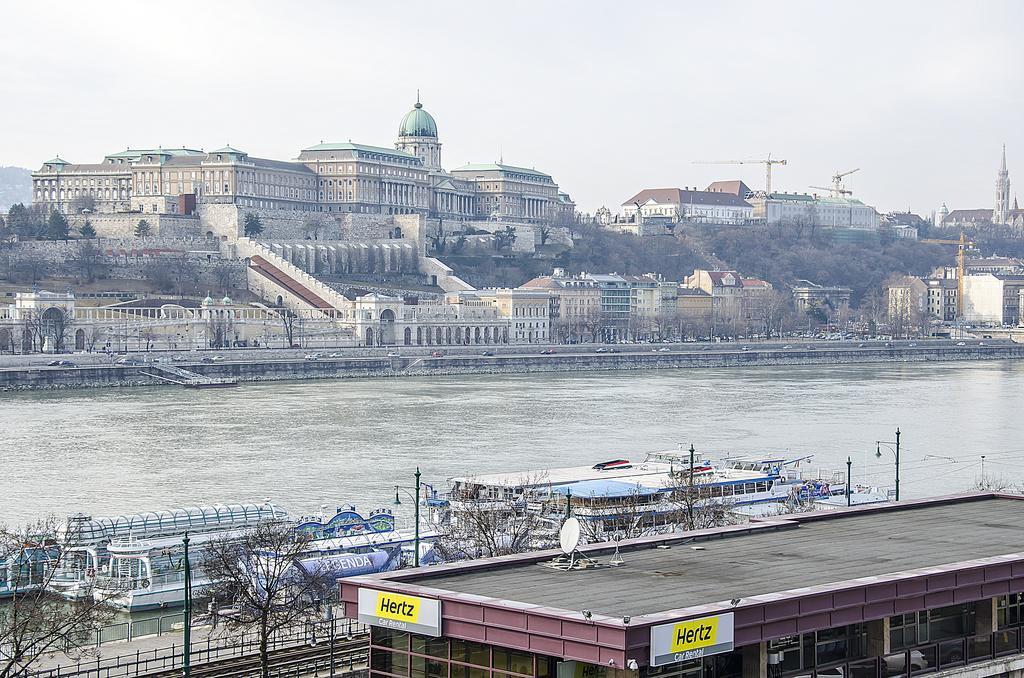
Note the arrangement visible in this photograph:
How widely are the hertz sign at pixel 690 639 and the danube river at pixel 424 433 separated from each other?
46.8ft

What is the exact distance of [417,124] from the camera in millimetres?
89438

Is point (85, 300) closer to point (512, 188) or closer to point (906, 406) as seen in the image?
point (906, 406)

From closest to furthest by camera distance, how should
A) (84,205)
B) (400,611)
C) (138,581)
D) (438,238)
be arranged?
(400,611)
(138,581)
(84,205)
(438,238)

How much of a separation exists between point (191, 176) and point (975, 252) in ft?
186

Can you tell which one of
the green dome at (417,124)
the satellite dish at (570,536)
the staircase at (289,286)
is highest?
the green dome at (417,124)

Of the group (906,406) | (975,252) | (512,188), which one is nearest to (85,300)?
(906,406)

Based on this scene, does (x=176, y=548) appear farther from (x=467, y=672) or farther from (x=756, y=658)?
(x=756, y=658)

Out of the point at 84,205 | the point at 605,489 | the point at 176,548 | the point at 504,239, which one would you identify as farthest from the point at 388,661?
the point at 504,239

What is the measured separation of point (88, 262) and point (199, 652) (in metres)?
51.5

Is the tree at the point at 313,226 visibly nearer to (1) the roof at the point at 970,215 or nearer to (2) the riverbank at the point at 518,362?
(2) the riverbank at the point at 518,362

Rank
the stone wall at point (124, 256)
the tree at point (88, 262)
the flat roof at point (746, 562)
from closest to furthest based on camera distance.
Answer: the flat roof at point (746, 562) < the tree at point (88, 262) < the stone wall at point (124, 256)

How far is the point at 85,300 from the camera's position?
58.0 meters

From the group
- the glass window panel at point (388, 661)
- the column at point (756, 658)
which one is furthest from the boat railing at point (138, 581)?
the column at point (756, 658)

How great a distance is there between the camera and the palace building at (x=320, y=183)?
7325 centimetres
